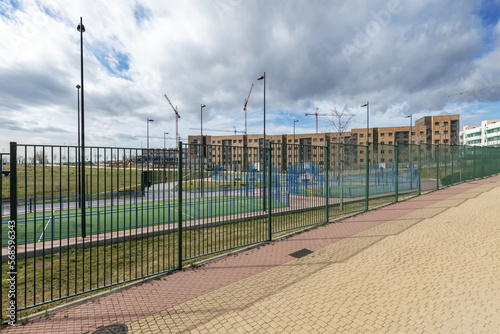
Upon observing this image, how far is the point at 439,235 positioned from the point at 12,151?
10.8 m

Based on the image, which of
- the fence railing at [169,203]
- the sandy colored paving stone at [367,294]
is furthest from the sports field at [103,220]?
the sandy colored paving stone at [367,294]

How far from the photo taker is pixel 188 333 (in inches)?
138

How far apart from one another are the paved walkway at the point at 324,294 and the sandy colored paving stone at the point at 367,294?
16 millimetres

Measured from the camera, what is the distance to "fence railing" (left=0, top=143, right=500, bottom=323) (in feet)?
15.4

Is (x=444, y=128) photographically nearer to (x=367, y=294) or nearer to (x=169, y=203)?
(x=367, y=294)

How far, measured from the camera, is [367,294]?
174 inches

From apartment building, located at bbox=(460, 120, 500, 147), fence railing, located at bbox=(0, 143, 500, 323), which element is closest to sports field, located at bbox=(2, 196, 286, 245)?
fence railing, located at bbox=(0, 143, 500, 323)

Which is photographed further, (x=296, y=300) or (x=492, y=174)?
(x=492, y=174)

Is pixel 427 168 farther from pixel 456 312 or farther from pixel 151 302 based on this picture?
pixel 151 302

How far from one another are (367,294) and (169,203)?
5.27 meters

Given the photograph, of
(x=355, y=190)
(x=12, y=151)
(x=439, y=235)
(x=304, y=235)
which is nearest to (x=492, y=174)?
(x=355, y=190)

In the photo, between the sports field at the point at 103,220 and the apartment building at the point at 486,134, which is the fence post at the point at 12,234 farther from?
the apartment building at the point at 486,134

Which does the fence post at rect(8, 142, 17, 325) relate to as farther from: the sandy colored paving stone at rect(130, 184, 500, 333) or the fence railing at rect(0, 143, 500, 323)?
the sandy colored paving stone at rect(130, 184, 500, 333)

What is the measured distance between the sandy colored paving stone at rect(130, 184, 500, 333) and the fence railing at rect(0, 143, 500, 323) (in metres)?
1.70
